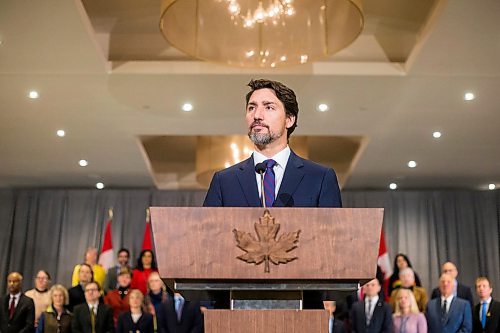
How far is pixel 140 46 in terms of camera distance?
24.1 feet

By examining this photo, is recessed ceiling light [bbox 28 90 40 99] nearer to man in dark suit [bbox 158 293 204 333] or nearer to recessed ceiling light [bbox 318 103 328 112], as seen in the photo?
man in dark suit [bbox 158 293 204 333]

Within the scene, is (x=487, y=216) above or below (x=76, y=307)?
above

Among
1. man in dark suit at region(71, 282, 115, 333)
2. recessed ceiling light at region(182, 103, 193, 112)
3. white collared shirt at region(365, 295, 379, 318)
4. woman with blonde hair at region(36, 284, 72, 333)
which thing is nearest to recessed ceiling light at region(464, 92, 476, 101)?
white collared shirt at region(365, 295, 379, 318)

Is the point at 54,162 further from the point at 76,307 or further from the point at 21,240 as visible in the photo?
the point at 76,307

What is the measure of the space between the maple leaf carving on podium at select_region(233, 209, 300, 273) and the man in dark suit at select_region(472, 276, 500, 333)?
6.77 meters

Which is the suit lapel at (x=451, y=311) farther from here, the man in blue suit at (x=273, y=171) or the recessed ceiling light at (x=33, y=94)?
the man in blue suit at (x=273, y=171)

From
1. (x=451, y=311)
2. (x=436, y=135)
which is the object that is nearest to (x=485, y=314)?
(x=451, y=311)

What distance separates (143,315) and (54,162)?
13.6ft

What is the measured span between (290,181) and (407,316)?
5870mm

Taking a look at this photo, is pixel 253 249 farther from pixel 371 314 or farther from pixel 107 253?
pixel 107 253

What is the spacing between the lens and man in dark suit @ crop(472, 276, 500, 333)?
746 cm

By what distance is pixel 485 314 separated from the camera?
299 inches

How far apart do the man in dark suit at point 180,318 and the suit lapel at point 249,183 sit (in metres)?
5.75

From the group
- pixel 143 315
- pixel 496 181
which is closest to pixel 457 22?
pixel 143 315
